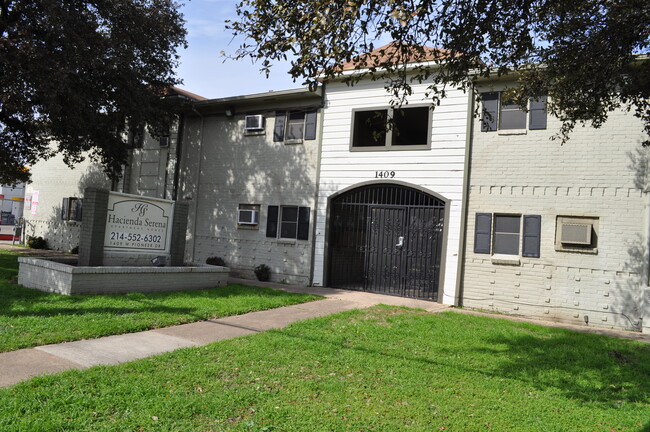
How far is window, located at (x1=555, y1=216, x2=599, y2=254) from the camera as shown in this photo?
10.5 metres

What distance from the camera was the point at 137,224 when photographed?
37.4 feet

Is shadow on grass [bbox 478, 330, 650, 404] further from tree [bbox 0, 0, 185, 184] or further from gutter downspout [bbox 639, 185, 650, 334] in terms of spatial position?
tree [bbox 0, 0, 185, 184]

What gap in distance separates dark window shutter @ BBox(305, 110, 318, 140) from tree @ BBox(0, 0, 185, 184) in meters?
4.75

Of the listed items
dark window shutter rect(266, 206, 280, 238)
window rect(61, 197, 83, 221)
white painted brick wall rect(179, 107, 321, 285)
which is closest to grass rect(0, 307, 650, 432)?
white painted brick wall rect(179, 107, 321, 285)

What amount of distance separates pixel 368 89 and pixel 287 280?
20.0 ft

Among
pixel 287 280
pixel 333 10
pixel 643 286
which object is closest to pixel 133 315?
pixel 333 10

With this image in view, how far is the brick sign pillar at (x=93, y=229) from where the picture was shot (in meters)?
10.4

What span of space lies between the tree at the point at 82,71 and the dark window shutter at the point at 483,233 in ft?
32.7

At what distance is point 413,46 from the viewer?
22.1 feet

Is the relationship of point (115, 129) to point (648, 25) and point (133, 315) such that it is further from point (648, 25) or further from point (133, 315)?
point (648, 25)

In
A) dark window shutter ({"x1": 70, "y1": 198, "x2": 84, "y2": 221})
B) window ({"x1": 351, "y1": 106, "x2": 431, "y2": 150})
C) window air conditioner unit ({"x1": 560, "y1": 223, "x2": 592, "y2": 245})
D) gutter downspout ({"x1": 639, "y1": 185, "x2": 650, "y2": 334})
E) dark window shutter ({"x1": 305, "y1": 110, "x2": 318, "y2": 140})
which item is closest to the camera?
gutter downspout ({"x1": 639, "y1": 185, "x2": 650, "y2": 334})

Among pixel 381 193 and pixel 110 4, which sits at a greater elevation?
pixel 110 4

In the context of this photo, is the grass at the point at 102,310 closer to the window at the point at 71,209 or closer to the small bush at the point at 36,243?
the window at the point at 71,209

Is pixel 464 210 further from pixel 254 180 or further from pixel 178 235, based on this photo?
pixel 178 235
